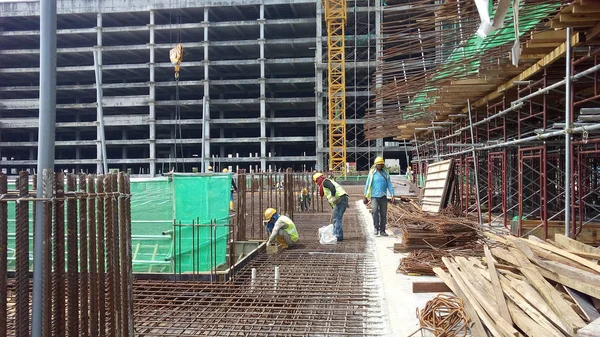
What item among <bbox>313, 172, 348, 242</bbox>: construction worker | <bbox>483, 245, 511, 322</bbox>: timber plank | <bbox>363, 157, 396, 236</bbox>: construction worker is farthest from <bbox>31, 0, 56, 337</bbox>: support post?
<bbox>363, 157, 396, 236</bbox>: construction worker

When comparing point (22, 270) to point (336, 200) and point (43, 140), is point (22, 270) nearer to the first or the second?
point (43, 140)

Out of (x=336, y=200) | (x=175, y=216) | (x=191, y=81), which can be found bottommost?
(x=175, y=216)

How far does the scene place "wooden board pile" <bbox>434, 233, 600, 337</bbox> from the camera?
339cm

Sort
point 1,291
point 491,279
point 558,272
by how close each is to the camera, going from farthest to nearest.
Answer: point 491,279
point 558,272
point 1,291

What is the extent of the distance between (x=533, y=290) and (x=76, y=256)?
3.71 meters

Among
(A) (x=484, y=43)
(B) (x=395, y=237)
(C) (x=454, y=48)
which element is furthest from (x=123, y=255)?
(A) (x=484, y=43)

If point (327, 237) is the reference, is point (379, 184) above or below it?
above

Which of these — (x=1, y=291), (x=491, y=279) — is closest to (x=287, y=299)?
(x=491, y=279)

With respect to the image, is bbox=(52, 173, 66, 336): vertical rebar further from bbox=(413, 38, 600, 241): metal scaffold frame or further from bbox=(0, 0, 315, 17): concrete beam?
bbox=(0, 0, 315, 17): concrete beam

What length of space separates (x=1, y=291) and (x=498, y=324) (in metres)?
3.43

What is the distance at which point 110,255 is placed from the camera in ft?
10.5

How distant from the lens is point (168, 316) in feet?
16.7

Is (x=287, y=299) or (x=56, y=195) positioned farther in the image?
(x=287, y=299)

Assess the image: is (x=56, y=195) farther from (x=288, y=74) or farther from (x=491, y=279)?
(x=288, y=74)
